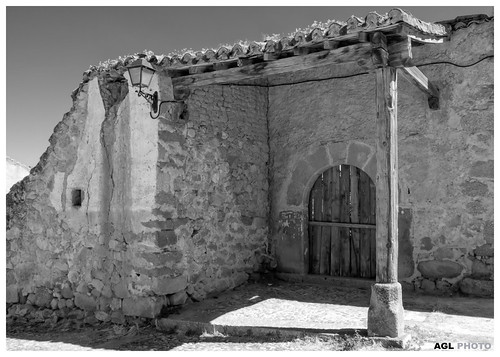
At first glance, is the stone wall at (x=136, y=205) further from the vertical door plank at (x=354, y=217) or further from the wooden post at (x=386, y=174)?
the wooden post at (x=386, y=174)

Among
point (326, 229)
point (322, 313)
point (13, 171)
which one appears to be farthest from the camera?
point (13, 171)

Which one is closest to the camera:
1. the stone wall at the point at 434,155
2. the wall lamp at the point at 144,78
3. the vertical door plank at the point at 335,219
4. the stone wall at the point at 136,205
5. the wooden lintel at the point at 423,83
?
the wooden lintel at the point at 423,83

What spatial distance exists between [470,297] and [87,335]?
454cm

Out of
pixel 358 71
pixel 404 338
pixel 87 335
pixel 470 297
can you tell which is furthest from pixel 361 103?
pixel 87 335

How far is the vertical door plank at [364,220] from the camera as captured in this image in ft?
22.3

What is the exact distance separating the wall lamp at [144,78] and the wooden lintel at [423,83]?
108 inches

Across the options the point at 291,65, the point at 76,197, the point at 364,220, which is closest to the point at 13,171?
the point at 76,197

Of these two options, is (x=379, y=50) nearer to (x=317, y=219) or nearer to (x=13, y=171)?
(x=317, y=219)

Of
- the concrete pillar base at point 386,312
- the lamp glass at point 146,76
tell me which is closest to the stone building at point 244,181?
the lamp glass at point 146,76

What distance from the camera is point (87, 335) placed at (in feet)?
18.9

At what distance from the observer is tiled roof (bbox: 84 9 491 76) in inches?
175

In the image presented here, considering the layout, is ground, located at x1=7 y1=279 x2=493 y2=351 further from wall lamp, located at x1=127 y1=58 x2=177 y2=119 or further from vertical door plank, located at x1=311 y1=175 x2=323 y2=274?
wall lamp, located at x1=127 y1=58 x2=177 y2=119

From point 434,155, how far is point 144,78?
3697 millimetres

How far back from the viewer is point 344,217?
275 inches
